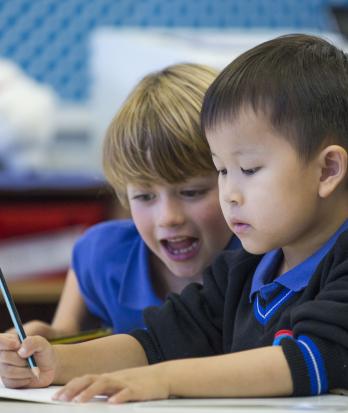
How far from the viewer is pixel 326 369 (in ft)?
2.89

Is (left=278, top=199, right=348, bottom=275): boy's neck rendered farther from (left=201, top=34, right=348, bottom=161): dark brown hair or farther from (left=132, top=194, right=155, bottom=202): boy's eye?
(left=132, top=194, right=155, bottom=202): boy's eye

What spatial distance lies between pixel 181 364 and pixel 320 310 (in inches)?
5.2

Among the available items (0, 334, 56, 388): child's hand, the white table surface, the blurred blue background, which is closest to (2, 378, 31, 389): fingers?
(0, 334, 56, 388): child's hand

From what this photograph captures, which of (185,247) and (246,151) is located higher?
(246,151)

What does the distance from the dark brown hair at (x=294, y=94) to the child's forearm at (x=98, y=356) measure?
261 mm

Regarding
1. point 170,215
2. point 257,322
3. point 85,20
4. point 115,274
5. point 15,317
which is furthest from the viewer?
point 85,20

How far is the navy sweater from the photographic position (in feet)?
2.88

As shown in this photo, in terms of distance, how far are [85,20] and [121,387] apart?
234cm

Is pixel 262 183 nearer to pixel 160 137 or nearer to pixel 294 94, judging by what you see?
pixel 294 94

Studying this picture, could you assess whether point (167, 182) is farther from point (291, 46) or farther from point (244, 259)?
point (291, 46)

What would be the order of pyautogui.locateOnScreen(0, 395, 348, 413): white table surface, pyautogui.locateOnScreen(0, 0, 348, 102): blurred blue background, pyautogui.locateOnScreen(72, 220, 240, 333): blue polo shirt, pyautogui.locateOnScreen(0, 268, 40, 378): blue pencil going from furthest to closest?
1. pyautogui.locateOnScreen(0, 0, 348, 102): blurred blue background
2. pyautogui.locateOnScreen(72, 220, 240, 333): blue polo shirt
3. pyautogui.locateOnScreen(0, 268, 40, 378): blue pencil
4. pyautogui.locateOnScreen(0, 395, 348, 413): white table surface

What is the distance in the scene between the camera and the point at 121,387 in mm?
842

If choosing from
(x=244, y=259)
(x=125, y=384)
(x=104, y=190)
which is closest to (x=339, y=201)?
(x=244, y=259)

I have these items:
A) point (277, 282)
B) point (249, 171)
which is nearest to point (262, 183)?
point (249, 171)
